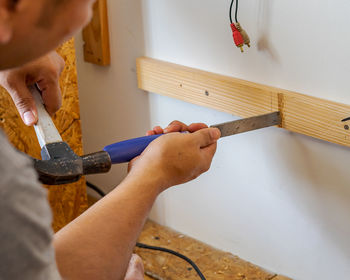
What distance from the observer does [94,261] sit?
0.65 meters

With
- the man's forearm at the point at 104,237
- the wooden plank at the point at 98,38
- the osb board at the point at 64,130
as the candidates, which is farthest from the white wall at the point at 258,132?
the man's forearm at the point at 104,237

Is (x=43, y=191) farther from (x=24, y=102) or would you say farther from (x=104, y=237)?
(x=24, y=102)

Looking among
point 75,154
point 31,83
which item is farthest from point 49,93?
point 75,154

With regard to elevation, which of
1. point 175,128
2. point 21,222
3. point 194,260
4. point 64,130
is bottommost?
point 194,260

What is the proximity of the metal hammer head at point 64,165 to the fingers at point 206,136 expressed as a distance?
0.46 ft

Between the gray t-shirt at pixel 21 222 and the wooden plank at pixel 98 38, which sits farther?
the wooden plank at pixel 98 38

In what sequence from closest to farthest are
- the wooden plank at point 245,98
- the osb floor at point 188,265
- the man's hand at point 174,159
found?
the man's hand at point 174,159
the wooden plank at point 245,98
the osb floor at point 188,265

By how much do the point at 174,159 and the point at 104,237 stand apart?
0.57 feet

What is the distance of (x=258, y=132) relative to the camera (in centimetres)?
106

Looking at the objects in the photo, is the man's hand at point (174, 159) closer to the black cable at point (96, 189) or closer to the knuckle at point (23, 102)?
the knuckle at point (23, 102)

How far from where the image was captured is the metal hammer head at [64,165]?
0.76m

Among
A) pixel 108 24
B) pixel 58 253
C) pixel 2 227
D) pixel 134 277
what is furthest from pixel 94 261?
pixel 108 24

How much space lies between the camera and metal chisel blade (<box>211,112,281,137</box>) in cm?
98

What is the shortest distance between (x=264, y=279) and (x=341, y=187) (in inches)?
11.0
